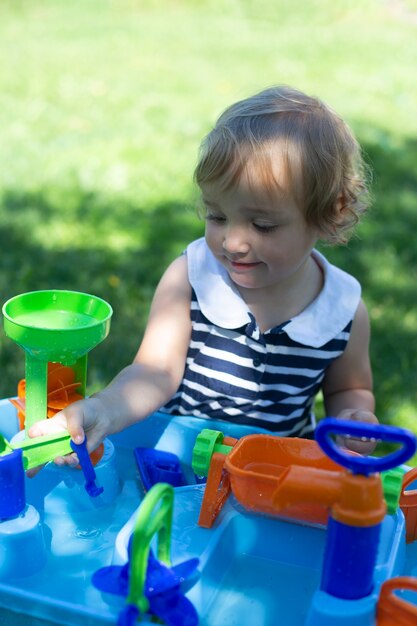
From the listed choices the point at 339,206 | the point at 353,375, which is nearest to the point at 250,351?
the point at 353,375

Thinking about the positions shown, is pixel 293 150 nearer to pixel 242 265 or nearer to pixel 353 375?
pixel 242 265

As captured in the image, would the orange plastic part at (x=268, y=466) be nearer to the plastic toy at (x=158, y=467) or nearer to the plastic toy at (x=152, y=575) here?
the plastic toy at (x=152, y=575)

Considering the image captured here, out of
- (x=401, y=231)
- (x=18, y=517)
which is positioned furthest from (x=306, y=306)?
(x=401, y=231)

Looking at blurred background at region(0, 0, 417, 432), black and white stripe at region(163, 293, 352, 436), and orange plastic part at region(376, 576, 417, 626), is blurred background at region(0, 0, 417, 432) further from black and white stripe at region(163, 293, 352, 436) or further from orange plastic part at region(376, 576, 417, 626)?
orange plastic part at region(376, 576, 417, 626)

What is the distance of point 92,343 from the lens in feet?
4.14

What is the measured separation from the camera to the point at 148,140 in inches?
147

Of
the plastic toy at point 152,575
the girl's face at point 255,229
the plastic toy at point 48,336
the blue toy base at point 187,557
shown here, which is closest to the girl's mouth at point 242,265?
the girl's face at point 255,229

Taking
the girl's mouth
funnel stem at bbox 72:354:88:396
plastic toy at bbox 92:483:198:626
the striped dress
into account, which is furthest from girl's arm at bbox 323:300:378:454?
plastic toy at bbox 92:483:198:626

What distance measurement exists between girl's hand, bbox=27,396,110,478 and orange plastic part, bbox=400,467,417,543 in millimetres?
452

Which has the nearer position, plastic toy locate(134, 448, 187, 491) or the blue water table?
the blue water table

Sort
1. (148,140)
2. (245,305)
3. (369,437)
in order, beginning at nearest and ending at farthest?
(369,437) → (245,305) → (148,140)

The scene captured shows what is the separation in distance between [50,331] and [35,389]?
0.13 metres

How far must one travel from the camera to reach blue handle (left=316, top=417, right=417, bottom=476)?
3.02ft

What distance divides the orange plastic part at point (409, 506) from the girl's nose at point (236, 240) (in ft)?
1.44
